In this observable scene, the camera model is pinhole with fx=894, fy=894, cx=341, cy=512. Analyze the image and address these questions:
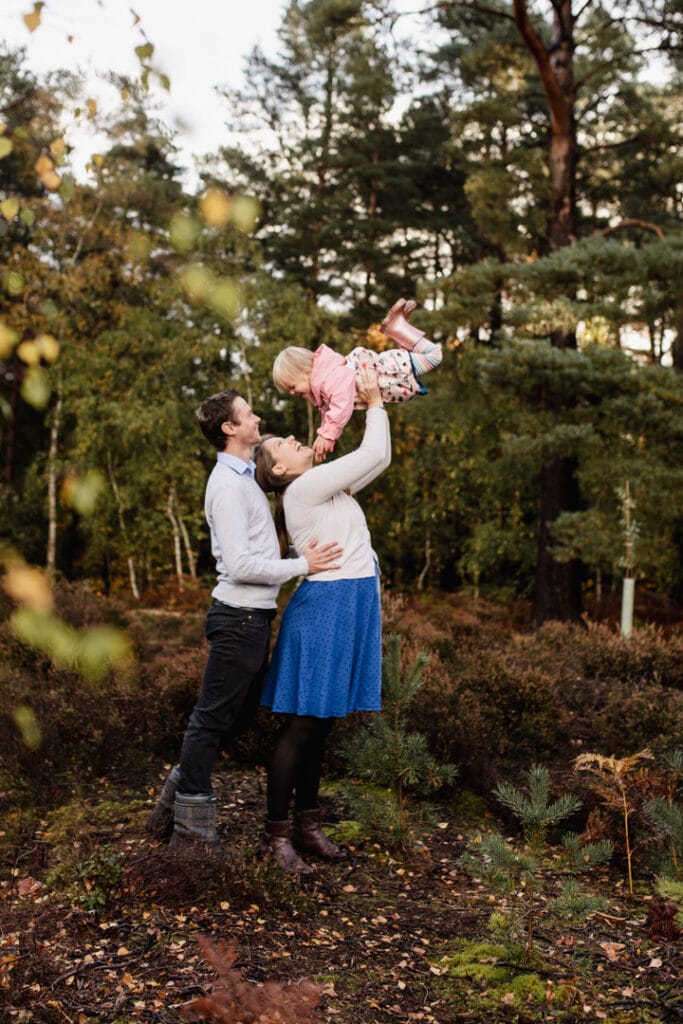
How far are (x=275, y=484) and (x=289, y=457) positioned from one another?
117 mm

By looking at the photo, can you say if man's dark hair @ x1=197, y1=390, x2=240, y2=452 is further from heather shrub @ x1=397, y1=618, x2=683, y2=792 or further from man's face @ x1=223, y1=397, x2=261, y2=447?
heather shrub @ x1=397, y1=618, x2=683, y2=792

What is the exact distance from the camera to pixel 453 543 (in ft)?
57.5

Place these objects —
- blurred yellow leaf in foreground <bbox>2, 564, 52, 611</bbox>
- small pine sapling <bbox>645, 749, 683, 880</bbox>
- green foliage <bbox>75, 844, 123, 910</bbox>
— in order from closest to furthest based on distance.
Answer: small pine sapling <bbox>645, 749, 683, 880</bbox>, green foliage <bbox>75, 844, 123, 910</bbox>, blurred yellow leaf in foreground <bbox>2, 564, 52, 611</bbox>

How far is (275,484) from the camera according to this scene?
3.43 m

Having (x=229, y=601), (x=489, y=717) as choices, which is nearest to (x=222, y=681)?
(x=229, y=601)

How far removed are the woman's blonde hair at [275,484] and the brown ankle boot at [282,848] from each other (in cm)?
104

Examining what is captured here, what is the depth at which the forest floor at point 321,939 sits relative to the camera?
100.0 inches

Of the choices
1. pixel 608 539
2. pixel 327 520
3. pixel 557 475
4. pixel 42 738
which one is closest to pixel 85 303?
pixel 557 475

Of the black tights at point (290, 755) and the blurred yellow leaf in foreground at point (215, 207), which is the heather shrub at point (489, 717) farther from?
the blurred yellow leaf in foreground at point (215, 207)

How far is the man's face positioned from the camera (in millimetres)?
3275

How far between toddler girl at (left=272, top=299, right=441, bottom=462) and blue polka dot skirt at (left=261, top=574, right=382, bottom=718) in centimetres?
52

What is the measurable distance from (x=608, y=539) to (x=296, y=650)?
790 centimetres

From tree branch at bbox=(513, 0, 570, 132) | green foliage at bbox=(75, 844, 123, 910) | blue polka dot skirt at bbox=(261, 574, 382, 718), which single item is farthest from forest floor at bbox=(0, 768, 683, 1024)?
tree branch at bbox=(513, 0, 570, 132)

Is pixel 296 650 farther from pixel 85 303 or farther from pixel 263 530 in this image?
pixel 85 303
